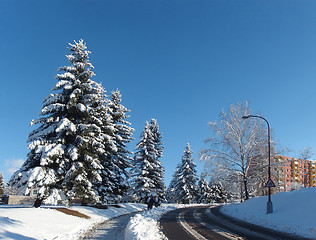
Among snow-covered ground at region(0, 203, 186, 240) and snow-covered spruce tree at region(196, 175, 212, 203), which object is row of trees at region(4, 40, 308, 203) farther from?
snow-covered spruce tree at region(196, 175, 212, 203)

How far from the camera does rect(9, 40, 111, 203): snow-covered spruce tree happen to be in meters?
16.4

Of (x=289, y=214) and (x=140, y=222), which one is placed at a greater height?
(x=289, y=214)

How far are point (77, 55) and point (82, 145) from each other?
8.32 meters

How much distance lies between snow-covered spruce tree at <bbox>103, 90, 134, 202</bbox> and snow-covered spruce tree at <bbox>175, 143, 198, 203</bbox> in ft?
63.9

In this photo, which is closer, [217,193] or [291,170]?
[291,170]

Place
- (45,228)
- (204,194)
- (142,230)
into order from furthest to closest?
(204,194), (45,228), (142,230)

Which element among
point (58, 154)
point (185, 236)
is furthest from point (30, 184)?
point (185, 236)

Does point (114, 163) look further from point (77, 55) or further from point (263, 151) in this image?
point (263, 151)

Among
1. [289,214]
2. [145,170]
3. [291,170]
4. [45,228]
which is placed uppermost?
[291,170]

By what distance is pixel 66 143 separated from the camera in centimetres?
1898

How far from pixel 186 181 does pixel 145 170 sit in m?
15.5

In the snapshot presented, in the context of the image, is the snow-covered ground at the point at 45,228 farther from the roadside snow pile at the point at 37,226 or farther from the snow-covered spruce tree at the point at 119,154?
the snow-covered spruce tree at the point at 119,154

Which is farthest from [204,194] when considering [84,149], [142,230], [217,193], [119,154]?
A: [142,230]

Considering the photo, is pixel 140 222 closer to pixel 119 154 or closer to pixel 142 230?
pixel 142 230
